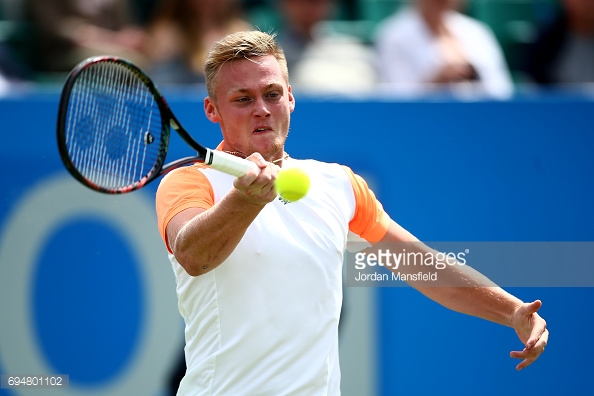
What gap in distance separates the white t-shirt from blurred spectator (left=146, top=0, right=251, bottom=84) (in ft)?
10.6

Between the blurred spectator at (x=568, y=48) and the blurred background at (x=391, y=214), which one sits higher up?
the blurred spectator at (x=568, y=48)

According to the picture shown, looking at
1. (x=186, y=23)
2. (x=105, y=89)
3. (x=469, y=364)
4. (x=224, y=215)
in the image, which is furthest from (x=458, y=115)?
(x=224, y=215)

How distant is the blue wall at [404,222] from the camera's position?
5.03 metres

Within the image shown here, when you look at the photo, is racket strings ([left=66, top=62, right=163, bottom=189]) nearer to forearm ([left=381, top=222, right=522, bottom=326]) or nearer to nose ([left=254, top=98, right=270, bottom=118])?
nose ([left=254, top=98, right=270, bottom=118])

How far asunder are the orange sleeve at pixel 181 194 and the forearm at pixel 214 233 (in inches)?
5.7

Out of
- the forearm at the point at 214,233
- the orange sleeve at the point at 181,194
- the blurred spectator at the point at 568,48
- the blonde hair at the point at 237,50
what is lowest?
the forearm at the point at 214,233

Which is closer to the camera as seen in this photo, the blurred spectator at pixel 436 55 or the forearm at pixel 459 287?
the forearm at pixel 459 287

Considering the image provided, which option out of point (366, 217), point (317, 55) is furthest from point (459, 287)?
point (317, 55)

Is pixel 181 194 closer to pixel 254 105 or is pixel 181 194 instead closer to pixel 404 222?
pixel 254 105

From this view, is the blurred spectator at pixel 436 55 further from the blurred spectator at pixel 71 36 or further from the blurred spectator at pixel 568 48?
the blurred spectator at pixel 71 36

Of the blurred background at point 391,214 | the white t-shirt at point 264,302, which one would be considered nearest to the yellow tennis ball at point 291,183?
the white t-shirt at point 264,302

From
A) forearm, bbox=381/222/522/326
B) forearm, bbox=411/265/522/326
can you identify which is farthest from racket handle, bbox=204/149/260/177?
forearm, bbox=411/265/522/326

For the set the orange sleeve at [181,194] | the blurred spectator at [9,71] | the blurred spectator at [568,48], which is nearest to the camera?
the orange sleeve at [181,194]

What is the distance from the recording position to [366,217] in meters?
3.29
